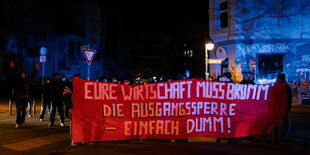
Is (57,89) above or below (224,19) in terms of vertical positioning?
below

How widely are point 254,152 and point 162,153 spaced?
7.22 ft

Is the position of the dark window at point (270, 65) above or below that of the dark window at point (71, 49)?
below

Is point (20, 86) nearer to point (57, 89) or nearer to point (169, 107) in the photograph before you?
point (57, 89)

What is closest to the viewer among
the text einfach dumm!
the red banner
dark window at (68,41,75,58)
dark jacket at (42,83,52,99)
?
the red banner

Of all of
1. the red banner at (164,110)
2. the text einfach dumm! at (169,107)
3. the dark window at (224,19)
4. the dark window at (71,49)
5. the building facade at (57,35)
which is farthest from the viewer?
the dark window at (71,49)

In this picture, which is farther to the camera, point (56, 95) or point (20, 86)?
point (56, 95)

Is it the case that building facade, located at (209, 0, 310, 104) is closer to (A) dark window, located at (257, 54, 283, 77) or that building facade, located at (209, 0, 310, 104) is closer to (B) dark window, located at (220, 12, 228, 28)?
(A) dark window, located at (257, 54, 283, 77)

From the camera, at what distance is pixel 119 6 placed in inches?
1832

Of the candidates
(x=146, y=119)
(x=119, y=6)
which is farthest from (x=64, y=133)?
(x=119, y=6)

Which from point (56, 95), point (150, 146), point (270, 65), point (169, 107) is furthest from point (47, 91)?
point (270, 65)

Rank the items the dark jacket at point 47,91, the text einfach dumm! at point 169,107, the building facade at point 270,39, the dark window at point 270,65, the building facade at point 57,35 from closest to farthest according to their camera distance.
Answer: the text einfach dumm! at point 169,107
the dark jacket at point 47,91
the building facade at point 270,39
the dark window at point 270,65
the building facade at point 57,35

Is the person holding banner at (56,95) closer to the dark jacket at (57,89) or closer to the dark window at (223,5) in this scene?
the dark jacket at (57,89)

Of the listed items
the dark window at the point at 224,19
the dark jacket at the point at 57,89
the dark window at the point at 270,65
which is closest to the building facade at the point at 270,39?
the dark window at the point at 270,65

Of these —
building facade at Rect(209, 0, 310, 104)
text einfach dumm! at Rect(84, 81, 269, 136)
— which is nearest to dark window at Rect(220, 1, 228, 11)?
building facade at Rect(209, 0, 310, 104)
